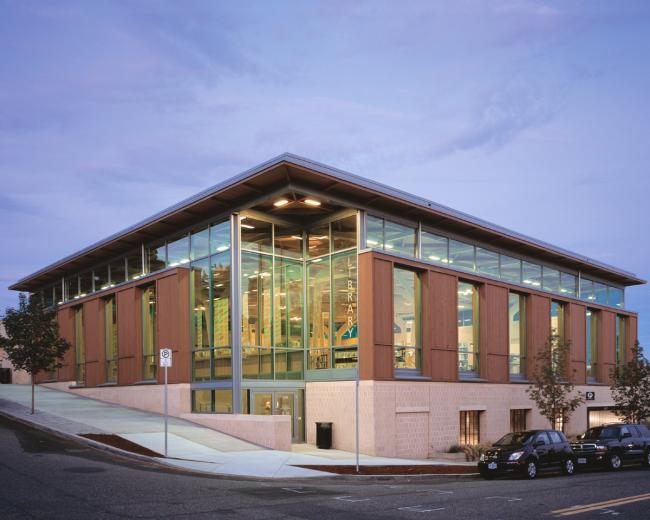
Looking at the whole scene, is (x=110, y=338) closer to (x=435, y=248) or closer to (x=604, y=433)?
(x=435, y=248)

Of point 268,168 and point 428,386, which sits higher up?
point 268,168

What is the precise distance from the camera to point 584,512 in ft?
42.6

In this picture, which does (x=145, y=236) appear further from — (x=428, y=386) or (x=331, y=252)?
(x=428, y=386)

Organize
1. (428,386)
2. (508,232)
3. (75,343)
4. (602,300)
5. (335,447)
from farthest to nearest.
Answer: (602,300) → (75,343) → (508,232) → (428,386) → (335,447)

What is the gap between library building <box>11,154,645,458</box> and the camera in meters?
26.5

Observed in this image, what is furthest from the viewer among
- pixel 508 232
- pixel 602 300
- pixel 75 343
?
pixel 602 300

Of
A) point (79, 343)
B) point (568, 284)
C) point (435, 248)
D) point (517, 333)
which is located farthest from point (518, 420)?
point (79, 343)

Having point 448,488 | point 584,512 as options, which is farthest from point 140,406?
point 584,512

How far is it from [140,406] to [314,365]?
8.40 meters

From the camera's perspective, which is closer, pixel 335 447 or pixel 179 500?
pixel 179 500

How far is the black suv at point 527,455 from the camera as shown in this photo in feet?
70.2

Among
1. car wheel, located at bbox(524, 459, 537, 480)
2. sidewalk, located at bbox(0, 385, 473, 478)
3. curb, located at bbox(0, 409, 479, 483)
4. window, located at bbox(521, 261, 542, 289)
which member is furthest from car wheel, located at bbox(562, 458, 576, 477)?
window, located at bbox(521, 261, 542, 289)

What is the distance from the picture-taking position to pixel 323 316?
28672 millimetres

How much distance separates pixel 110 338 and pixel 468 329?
1713cm
